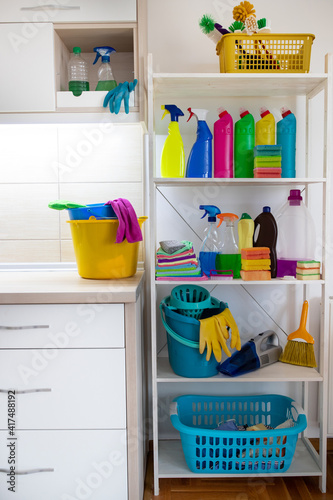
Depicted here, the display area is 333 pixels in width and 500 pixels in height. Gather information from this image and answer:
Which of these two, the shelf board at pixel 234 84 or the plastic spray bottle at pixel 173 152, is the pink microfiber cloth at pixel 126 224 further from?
the shelf board at pixel 234 84

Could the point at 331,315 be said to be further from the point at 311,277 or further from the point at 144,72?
the point at 144,72

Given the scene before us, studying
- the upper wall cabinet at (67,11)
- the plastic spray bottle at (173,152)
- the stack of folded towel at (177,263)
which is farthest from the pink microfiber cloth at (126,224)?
the upper wall cabinet at (67,11)

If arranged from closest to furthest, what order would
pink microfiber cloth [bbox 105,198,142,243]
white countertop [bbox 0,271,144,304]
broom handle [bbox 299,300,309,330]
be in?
→ white countertop [bbox 0,271,144,304]
pink microfiber cloth [bbox 105,198,142,243]
broom handle [bbox 299,300,309,330]

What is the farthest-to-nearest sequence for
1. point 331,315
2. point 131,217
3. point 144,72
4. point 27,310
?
point 331,315 < point 144,72 < point 131,217 < point 27,310

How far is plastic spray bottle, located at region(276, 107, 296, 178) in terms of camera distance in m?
1.87

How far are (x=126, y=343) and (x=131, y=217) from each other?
1.56ft

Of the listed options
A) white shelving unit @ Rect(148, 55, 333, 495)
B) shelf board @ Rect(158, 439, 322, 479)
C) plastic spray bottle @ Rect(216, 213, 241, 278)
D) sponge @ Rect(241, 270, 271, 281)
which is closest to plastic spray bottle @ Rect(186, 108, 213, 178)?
white shelving unit @ Rect(148, 55, 333, 495)

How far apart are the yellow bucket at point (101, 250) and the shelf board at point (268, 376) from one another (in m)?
0.45

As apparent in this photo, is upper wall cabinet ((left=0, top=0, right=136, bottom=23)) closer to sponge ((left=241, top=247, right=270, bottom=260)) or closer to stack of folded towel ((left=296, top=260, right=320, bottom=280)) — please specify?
sponge ((left=241, top=247, right=270, bottom=260))

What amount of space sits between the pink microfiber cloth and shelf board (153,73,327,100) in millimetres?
Result: 517

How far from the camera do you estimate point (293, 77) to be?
171 centimetres

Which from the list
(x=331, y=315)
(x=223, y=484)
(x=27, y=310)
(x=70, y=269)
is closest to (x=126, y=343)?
(x=27, y=310)

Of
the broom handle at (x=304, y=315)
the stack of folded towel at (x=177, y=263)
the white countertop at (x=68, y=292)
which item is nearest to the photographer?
the white countertop at (x=68, y=292)

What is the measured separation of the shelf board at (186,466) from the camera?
182 cm
